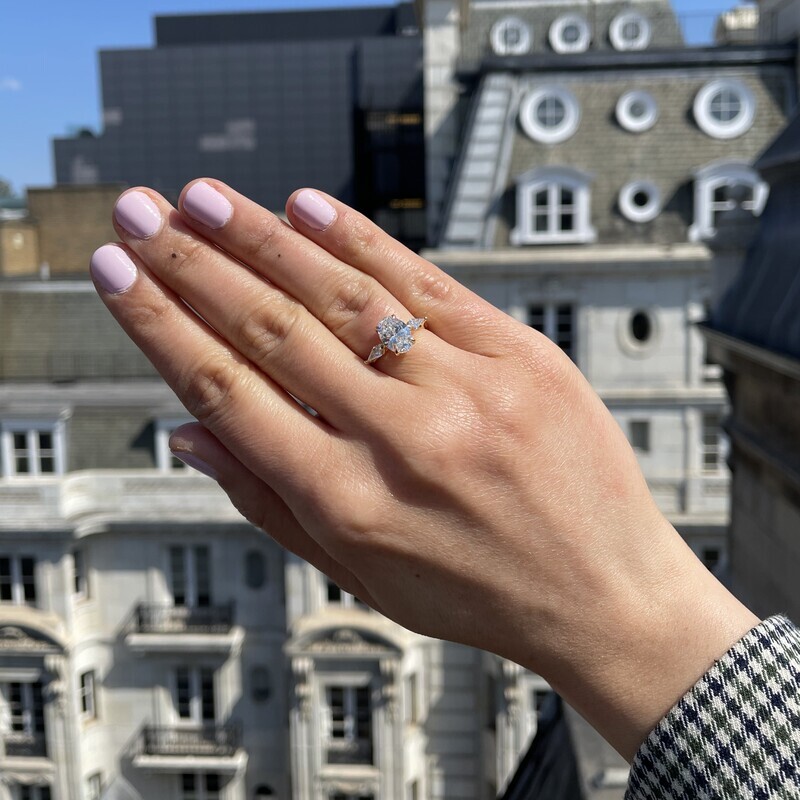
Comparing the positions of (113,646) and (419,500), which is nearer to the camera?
(419,500)

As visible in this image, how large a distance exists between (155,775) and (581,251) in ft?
71.1

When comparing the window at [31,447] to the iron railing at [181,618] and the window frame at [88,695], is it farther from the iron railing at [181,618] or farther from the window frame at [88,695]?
the window frame at [88,695]

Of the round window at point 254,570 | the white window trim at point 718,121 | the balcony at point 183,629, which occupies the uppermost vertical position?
the white window trim at point 718,121

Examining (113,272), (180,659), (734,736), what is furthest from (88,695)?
(734,736)

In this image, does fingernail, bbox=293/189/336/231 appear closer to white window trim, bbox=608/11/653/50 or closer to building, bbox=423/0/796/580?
building, bbox=423/0/796/580

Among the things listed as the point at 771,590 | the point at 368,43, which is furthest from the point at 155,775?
the point at 368,43

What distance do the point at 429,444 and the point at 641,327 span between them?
2594cm

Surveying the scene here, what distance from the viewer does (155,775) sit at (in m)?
29.5

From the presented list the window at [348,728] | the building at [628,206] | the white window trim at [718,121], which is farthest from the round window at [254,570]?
the white window trim at [718,121]

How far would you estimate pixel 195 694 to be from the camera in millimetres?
29062

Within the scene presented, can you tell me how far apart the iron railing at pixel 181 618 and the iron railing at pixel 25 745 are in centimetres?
469

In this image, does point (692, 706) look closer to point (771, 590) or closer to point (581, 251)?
point (771, 590)

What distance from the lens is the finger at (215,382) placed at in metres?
3.04

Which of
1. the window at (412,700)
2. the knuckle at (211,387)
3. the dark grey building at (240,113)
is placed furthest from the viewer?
the dark grey building at (240,113)
